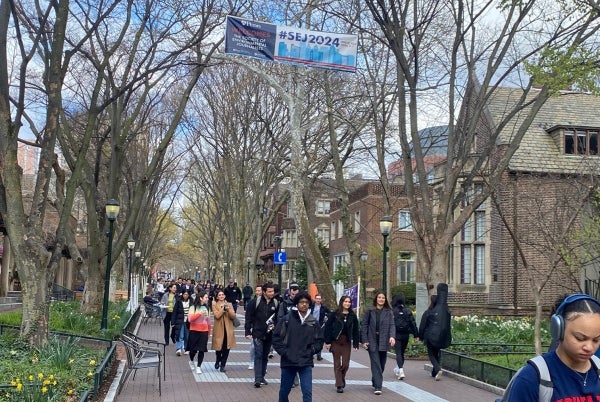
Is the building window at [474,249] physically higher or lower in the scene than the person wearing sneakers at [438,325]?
higher

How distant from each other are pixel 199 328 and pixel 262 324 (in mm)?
1882

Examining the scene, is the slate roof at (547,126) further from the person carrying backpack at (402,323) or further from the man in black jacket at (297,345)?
the man in black jacket at (297,345)

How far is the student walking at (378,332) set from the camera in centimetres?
1184

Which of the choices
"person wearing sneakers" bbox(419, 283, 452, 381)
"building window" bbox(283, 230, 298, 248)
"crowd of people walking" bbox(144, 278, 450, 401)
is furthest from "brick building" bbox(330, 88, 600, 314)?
"building window" bbox(283, 230, 298, 248)

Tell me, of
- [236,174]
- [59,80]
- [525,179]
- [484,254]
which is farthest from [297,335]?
[236,174]

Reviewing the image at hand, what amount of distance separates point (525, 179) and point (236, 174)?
13338 mm

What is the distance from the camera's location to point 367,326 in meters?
12.2

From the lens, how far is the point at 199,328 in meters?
14.0

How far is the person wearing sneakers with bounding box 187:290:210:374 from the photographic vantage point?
13648mm

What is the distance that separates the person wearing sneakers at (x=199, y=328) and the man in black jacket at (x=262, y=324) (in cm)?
134

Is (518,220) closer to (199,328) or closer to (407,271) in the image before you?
(199,328)

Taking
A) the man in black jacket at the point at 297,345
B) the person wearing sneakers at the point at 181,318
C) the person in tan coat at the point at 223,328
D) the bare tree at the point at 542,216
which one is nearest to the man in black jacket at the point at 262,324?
the person in tan coat at the point at 223,328

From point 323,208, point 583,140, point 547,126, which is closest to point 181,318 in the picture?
point 583,140

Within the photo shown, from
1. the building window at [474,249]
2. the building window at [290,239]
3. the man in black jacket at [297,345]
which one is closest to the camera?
the man in black jacket at [297,345]
